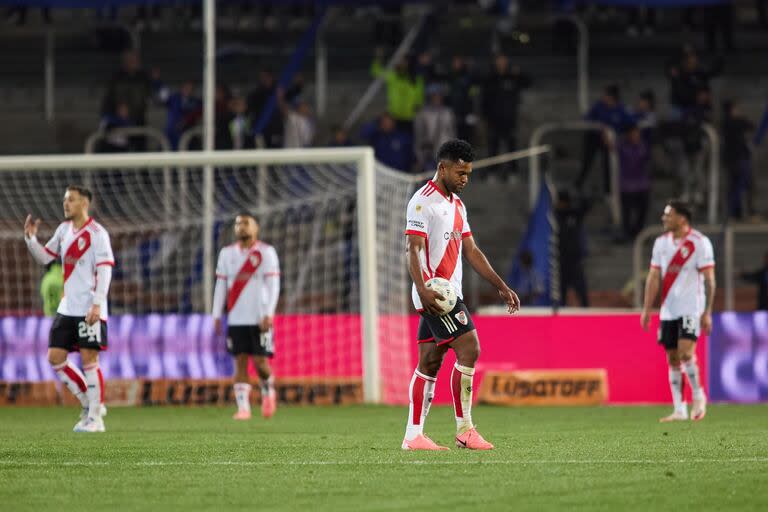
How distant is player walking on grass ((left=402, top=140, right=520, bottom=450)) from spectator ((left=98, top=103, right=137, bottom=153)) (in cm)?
1700

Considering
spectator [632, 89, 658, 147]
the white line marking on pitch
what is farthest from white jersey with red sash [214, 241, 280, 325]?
spectator [632, 89, 658, 147]

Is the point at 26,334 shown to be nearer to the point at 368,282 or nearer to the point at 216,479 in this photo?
the point at 368,282

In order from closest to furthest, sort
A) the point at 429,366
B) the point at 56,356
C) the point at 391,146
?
the point at 429,366 → the point at 56,356 → the point at 391,146

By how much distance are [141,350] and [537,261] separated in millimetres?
6073

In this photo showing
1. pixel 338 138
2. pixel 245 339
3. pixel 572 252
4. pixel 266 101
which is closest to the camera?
pixel 245 339

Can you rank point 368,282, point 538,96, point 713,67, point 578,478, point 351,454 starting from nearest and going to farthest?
point 578,478
point 351,454
point 368,282
point 713,67
point 538,96

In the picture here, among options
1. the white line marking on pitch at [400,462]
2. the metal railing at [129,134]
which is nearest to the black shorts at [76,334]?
the white line marking on pitch at [400,462]

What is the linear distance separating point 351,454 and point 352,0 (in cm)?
1844

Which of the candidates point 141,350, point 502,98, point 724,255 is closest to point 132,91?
point 502,98

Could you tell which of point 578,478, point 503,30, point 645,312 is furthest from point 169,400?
point 503,30

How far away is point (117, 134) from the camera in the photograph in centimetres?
2789

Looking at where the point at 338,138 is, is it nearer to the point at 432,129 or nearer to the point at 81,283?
the point at 432,129

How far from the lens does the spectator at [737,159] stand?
2702 cm

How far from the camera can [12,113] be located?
32906 millimetres
